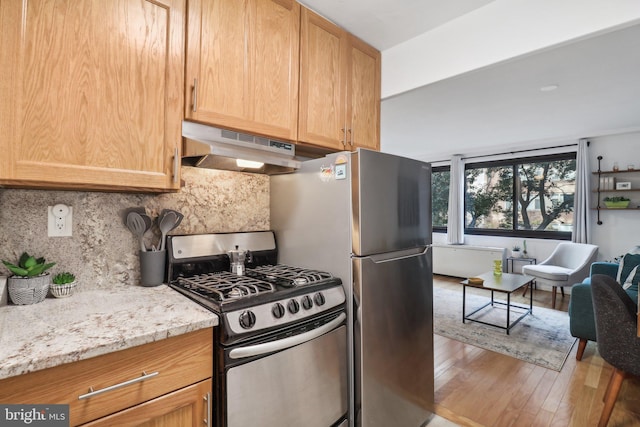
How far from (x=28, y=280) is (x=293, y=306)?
3.25 feet

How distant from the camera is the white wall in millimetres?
1424

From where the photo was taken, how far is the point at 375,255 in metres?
1.56

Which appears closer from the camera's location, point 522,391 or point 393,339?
point 393,339

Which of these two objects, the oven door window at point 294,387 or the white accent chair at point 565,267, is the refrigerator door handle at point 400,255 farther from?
the white accent chair at point 565,267

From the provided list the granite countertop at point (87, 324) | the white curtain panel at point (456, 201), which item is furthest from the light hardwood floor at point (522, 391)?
the white curtain panel at point (456, 201)

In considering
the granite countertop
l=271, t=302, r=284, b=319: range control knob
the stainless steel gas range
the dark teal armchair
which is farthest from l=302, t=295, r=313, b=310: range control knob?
the dark teal armchair

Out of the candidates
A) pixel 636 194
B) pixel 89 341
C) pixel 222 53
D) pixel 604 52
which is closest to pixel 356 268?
pixel 89 341

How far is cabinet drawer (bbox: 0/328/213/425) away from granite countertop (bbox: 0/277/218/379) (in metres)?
0.05

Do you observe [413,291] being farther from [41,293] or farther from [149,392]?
[41,293]

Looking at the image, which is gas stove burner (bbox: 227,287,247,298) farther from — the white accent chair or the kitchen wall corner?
the white accent chair

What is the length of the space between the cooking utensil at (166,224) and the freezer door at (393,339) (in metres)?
0.90

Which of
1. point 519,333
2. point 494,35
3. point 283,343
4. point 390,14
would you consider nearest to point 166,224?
point 283,343

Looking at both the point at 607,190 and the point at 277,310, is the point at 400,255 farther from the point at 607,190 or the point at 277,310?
the point at 607,190

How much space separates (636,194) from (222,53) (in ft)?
19.0
